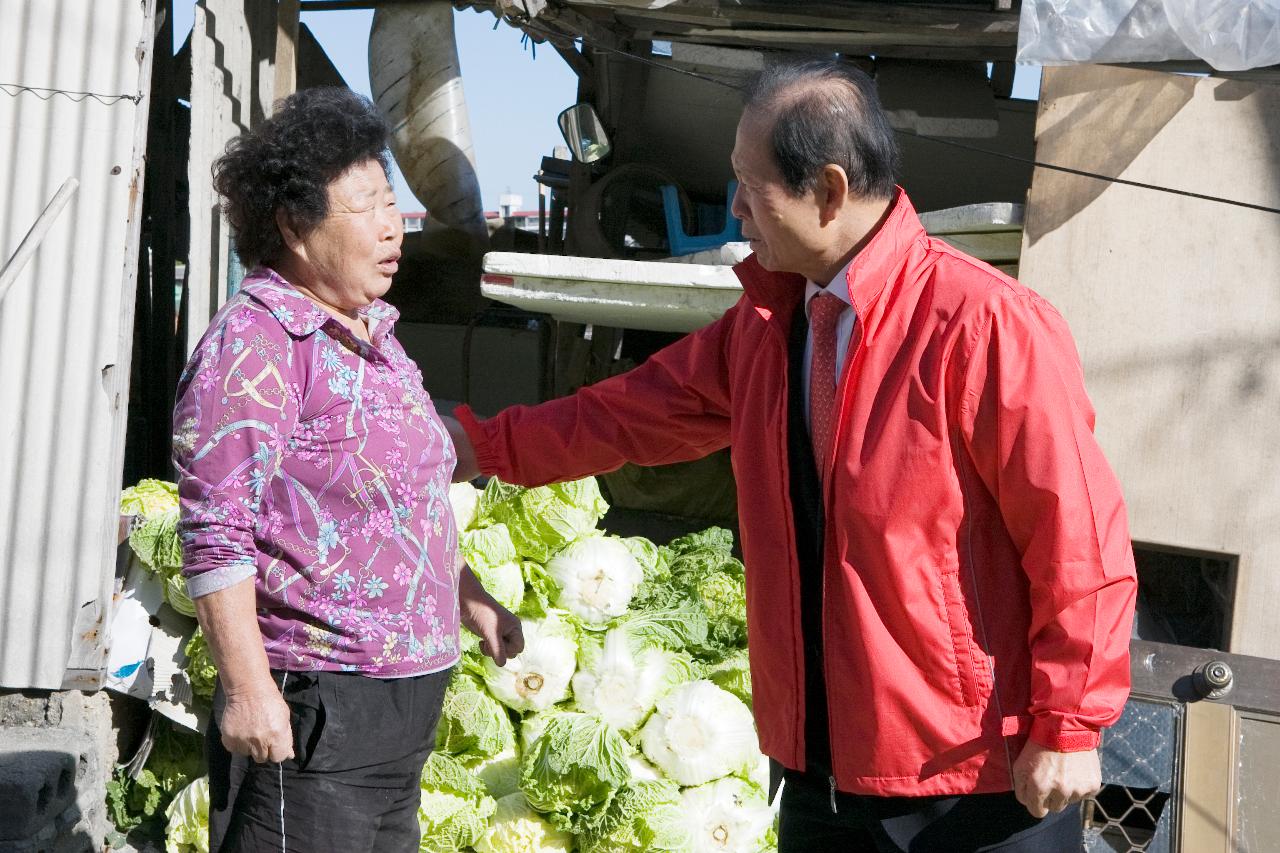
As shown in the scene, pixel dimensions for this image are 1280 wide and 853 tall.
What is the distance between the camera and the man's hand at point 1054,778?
1697 millimetres

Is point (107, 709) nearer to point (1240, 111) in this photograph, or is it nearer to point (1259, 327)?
point (1259, 327)

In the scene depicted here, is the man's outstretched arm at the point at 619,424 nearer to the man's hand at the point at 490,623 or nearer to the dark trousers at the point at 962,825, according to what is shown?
the man's hand at the point at 490,623

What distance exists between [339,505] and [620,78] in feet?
13.5

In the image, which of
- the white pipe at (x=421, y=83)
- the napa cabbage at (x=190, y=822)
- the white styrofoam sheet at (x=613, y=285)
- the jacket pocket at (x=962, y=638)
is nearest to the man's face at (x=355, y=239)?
the jacket pocket at (x=962, y=638)

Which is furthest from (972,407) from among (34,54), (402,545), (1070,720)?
(34,54)

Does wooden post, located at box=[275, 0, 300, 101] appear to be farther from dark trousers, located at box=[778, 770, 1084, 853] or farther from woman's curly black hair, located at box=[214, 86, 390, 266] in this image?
dark trousers, located at box=[778, 770, 1084, 853]

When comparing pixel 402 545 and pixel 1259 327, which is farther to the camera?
pixel 1259 327

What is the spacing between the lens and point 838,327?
6.53ft

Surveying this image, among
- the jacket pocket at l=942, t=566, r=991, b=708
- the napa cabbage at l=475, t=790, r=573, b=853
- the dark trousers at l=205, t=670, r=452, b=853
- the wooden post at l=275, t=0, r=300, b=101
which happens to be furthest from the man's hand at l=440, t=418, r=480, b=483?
the wooden post at l=275, t=0, r=300, b=101

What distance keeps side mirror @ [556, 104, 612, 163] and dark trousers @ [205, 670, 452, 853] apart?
395cm

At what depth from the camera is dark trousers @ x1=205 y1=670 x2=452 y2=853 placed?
6.87 feet

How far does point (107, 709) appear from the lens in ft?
12.7

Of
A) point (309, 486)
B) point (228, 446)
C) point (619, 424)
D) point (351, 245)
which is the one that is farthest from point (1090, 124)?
point (228, 446)

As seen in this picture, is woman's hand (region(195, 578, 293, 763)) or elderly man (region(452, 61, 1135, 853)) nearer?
elderly man (region(452, 61, 1135, 853))
